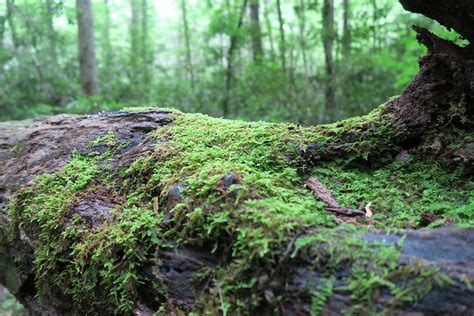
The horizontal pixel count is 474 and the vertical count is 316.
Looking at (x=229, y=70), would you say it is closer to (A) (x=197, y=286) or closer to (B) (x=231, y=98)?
(B) (x=231, y=98)

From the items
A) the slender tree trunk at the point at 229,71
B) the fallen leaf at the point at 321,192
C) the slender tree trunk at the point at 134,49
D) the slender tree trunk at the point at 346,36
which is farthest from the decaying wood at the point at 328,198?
the slender tree trunk at the point at 134,49

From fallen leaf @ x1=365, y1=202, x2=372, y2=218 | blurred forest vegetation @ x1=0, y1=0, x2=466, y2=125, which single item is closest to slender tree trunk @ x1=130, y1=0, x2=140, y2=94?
blurred forest vegetation @ x1=0, y1=0, x2=466, y2=125

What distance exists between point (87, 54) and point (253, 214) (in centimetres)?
1013

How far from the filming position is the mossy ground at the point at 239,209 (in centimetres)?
168

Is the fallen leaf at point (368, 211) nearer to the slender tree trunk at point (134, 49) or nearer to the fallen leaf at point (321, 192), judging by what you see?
the fallen leaf at point (321, 192)

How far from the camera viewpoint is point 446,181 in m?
2.38

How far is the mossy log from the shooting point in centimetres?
162

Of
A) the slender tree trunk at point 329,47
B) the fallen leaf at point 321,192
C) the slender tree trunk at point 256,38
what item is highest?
the slender tree trunk at point 256,38

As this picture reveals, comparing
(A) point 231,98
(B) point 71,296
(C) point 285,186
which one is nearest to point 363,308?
(C) point 285,186

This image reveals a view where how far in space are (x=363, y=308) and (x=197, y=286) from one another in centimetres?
78

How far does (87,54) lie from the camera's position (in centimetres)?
1059

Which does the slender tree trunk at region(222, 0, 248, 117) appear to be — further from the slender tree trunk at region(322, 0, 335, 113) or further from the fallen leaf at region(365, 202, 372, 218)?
the fallen leaf at region(365, 202, 372, 218)

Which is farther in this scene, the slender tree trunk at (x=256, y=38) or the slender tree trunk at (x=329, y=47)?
the slender tree trunk at (x=256, y=38)

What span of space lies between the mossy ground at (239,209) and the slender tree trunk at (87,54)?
311 inches
